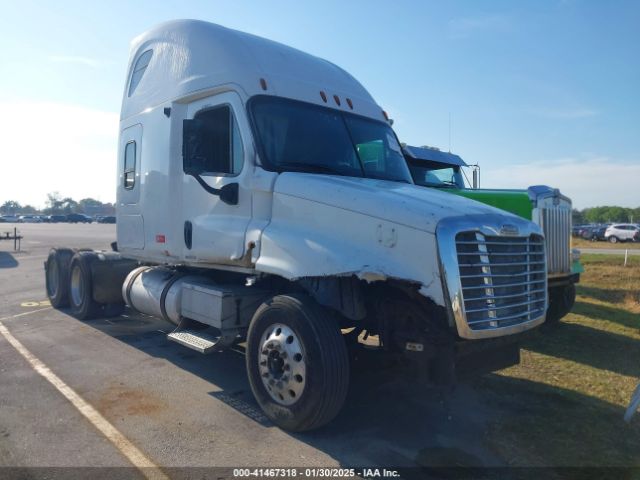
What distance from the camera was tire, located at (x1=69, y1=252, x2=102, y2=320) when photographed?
8828 millimetres

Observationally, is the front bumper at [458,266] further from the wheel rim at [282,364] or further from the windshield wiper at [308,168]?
the windshield wiper at [308,168]

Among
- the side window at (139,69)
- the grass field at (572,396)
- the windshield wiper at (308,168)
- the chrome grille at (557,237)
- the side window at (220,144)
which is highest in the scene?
the side window at (139,69)

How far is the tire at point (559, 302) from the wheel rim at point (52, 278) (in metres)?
9.04

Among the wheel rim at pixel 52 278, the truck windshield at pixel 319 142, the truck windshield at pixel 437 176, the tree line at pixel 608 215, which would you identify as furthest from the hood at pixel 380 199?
the tree line at pixel 608 215

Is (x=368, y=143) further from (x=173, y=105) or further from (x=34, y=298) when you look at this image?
(x=34, y=298)

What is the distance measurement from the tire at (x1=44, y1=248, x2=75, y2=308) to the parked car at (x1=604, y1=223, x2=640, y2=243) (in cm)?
Result: 4358

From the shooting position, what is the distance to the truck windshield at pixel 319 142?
5160 mm

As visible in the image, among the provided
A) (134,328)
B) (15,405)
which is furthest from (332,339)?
(134,328)

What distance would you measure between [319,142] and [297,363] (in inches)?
90.5

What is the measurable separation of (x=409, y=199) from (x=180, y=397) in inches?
118

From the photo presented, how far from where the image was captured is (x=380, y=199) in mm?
4273

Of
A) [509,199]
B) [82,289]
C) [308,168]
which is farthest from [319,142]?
[82,289]

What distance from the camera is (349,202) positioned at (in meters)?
4.38

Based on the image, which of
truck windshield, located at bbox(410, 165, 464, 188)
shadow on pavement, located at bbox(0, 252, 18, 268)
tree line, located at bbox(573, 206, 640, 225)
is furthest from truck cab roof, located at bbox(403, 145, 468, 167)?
tree line, located at bbox(573, 206, 640, 225)
